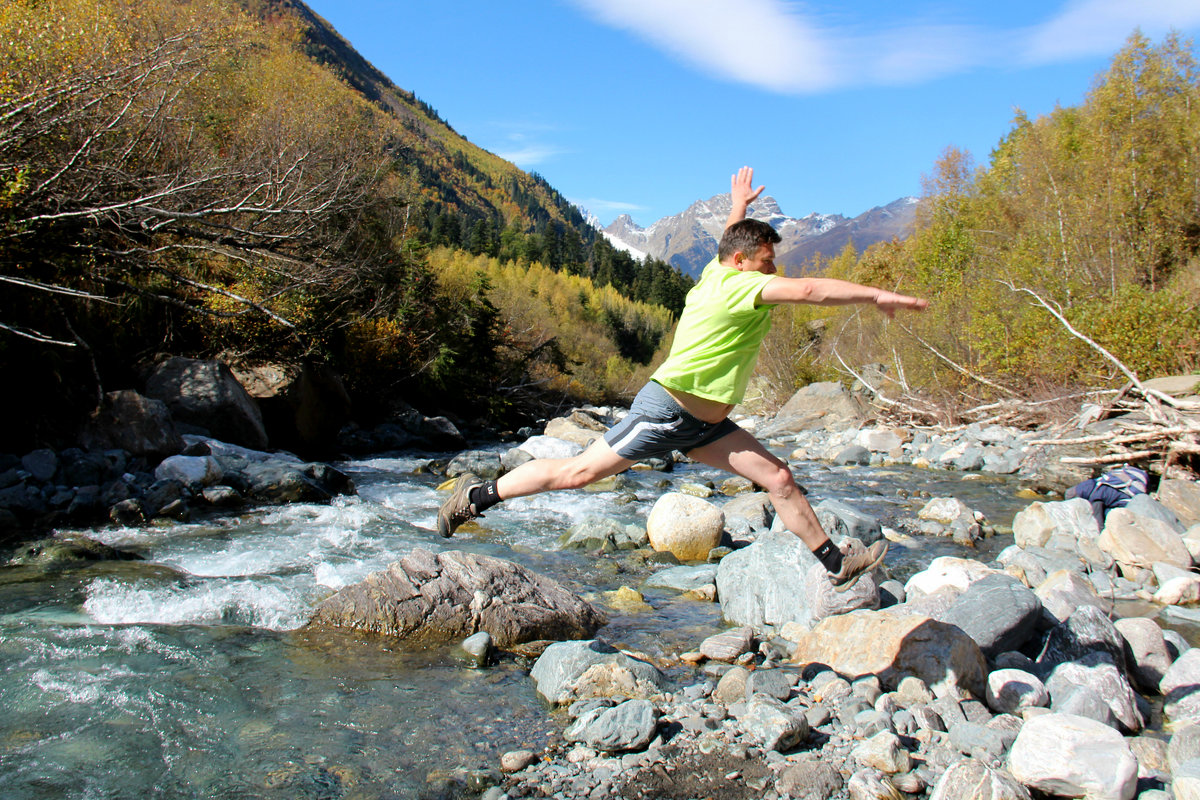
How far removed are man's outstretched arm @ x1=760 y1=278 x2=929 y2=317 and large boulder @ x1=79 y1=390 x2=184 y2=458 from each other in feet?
37.0

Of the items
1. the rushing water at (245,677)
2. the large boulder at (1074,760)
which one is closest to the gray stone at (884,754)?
the large boulder at (1074,760)

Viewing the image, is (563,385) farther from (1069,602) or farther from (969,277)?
(1069,602)

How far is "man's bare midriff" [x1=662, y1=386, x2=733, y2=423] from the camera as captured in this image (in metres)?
4.00

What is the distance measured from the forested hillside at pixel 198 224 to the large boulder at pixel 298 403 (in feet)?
2.42

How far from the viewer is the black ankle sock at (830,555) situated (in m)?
4.59

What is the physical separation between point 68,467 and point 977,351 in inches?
840

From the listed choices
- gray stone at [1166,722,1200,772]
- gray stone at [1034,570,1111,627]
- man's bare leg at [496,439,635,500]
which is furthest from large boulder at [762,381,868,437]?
A: man's bare leg at [496,439,635,500]

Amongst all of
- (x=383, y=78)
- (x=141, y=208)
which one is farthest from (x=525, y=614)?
(x=383, y=78)

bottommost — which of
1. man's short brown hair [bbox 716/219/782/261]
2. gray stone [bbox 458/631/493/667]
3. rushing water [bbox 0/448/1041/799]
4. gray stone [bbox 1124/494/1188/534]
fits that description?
rushing water [bbox 0/448/1041/799]

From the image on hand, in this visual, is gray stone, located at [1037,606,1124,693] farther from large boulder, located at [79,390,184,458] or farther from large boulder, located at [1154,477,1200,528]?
large boulder, located at [79,390,184,458]

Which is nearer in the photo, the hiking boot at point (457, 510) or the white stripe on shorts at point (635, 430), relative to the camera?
the white stripe on shorts at point (635, 430)

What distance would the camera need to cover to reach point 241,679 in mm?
4703

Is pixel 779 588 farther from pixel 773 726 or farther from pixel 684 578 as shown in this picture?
pixel 773 726

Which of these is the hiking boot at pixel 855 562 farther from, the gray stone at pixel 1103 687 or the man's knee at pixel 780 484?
the gray stone at pixel 1103 687
